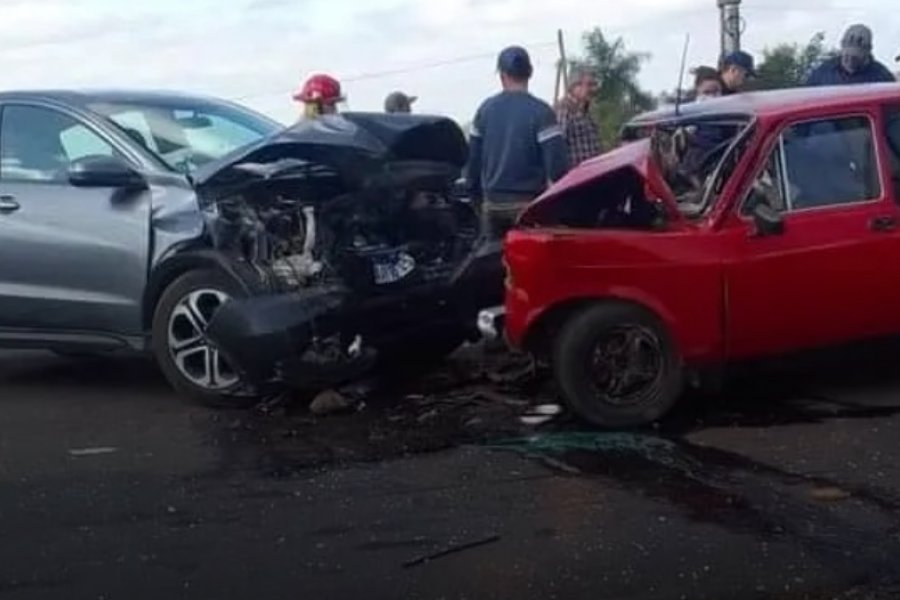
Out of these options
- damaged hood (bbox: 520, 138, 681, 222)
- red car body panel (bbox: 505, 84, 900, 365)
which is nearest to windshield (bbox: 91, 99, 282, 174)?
damaged hood (bbox: 520, 138, 681, 222)

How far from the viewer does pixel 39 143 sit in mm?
9859

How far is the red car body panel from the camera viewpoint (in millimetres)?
8234

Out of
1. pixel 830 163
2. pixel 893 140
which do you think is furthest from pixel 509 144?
pixel 893 140

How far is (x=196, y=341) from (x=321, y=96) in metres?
2.02

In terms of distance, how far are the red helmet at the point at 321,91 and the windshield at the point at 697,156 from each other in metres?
2.46

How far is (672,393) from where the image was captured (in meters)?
8.34

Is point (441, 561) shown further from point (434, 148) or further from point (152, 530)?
point (434, 148)

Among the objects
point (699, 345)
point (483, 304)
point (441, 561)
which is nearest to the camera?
point (441, 561)

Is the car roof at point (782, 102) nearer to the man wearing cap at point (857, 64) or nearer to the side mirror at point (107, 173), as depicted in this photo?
the man wearing cap at point (857, 64)

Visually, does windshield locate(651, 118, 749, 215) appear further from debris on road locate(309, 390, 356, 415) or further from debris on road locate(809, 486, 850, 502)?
debris on road locate(309, 390, 356, 415)

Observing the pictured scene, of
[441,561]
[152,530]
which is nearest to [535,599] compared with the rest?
[441,561]

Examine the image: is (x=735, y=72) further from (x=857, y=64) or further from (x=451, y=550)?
(x=451, y=550)

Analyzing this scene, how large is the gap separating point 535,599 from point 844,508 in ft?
5.19

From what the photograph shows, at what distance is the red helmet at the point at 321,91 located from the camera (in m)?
10.5
